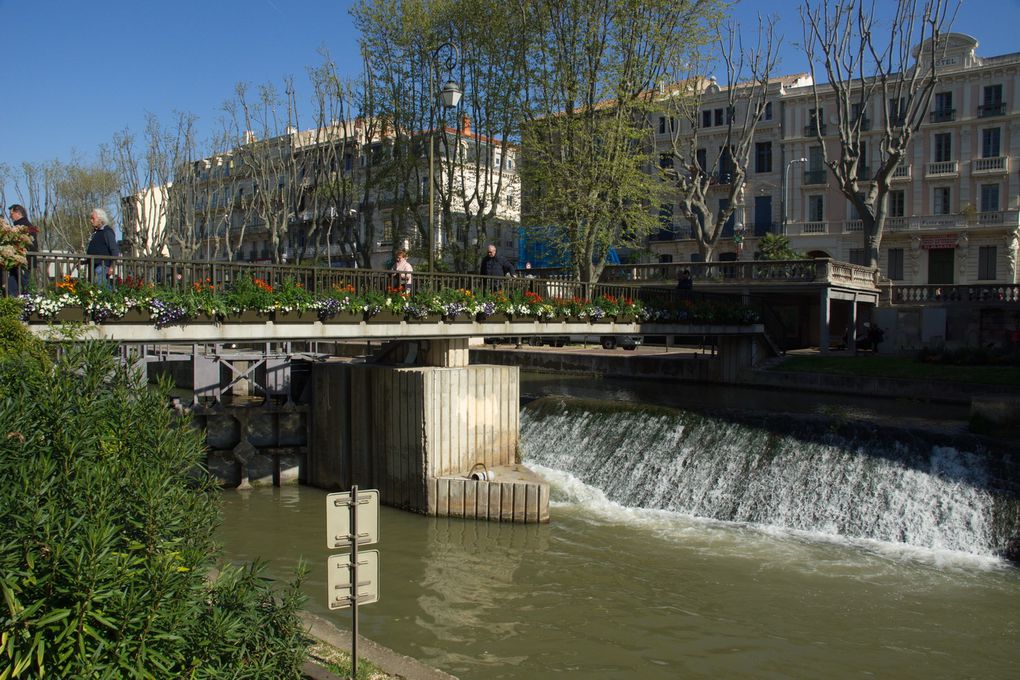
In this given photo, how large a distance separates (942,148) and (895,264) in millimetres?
6967

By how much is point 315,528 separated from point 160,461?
1168 centimetres

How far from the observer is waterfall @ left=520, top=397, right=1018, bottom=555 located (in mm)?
16734

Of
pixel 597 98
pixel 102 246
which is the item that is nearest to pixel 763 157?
pixel 597 98

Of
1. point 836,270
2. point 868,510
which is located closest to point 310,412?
point 868,510

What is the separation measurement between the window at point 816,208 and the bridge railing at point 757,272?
1652cm

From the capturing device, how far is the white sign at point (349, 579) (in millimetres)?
7926

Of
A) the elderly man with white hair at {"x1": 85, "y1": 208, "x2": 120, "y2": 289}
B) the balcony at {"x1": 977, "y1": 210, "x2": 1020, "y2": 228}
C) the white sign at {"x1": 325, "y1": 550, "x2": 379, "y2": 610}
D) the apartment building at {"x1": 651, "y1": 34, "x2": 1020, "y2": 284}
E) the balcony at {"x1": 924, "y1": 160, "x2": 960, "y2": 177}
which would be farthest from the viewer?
the balcony at {"x1": 924, "y1": 160, "x2": 960, "y2": 177}

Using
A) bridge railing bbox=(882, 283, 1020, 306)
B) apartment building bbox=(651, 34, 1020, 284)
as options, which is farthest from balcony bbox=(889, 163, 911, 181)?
bridge railing bbox=(882, 283, 1020, 306)

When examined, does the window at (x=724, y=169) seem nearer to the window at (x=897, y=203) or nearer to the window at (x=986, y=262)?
the window at (x=897, y=203)

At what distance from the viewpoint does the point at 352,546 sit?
8.02 meters

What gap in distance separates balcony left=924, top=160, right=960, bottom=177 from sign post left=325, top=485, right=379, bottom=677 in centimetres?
4959

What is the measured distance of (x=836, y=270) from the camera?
34375mm

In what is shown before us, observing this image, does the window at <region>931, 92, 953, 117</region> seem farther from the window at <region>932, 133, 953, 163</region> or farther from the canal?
the canal

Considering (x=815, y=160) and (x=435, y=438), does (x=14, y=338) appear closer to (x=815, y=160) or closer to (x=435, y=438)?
(x=435, y=438)
